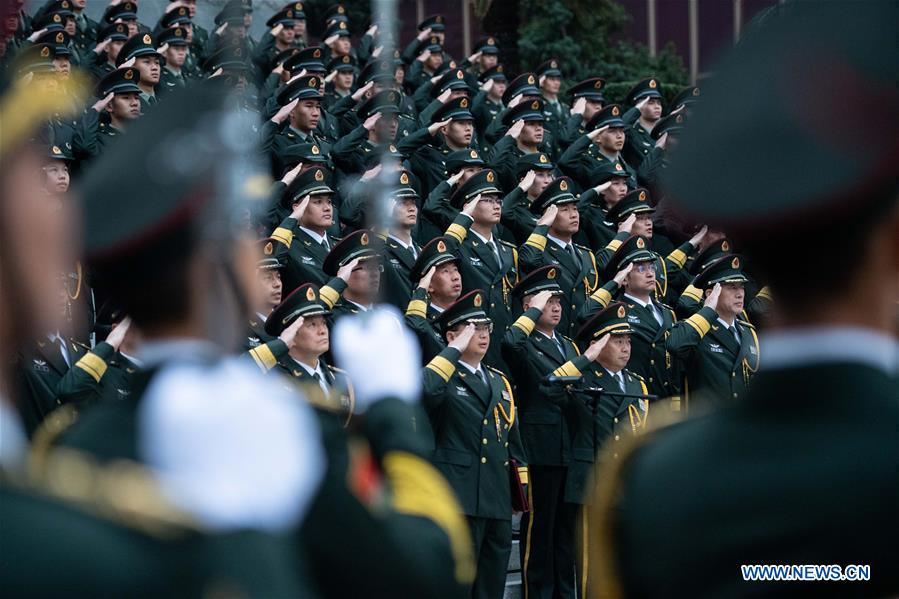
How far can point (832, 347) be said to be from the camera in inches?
71.4

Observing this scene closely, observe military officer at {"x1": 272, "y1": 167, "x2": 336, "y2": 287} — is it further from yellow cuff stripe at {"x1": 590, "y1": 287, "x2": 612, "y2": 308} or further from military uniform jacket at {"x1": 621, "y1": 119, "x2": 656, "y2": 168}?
military uniform jacket at {"x1": 621, "y1": 119, "x2": 656, "y2": 168}

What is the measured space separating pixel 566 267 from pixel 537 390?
1.55 m

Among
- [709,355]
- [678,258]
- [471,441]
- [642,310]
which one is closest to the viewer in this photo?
[471,441]

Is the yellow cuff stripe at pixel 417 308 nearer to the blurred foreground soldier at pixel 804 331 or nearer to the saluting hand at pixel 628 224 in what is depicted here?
the saluting hand at pixel 628 224

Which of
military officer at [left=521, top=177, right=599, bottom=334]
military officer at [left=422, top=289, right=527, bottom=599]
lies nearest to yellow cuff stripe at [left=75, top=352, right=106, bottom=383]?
military officer at [left=422, top=289, right=527, bottom=599]

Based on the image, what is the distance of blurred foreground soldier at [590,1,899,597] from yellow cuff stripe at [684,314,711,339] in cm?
749

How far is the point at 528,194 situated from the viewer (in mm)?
11031

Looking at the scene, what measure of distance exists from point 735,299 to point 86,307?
3.73m

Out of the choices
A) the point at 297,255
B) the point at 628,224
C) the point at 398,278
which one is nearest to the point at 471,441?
the point at 398,278

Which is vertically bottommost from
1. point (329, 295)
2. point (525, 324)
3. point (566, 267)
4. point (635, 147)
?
point (329, 295)

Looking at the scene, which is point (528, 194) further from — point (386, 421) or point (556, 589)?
point (386, 421)

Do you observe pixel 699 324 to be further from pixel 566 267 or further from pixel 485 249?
pixel 485 249

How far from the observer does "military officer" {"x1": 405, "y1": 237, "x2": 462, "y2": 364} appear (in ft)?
27.5

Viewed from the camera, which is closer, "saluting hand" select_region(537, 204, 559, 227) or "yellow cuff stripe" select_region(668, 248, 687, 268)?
"saluting hand" select_region(537, 204, 559, 227)
